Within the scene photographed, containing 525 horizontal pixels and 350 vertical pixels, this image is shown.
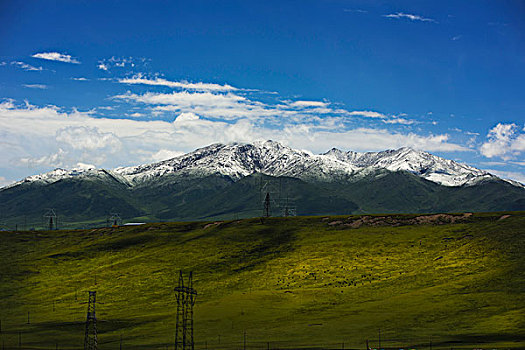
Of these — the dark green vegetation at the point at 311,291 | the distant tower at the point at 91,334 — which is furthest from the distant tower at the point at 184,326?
the distant tower at the point at 91,334

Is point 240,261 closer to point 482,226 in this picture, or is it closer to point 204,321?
point 204,321

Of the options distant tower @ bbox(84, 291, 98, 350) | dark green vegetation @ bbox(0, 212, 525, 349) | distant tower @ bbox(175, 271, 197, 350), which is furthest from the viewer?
dark green vegetation @ bbox(0, 212, 525, 349)

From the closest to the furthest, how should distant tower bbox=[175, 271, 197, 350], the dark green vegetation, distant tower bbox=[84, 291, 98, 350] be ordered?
distant tower bbox=[175, 271, 197, 350]
distant tower bbox=[84, 291, 98, 350]
the dark green vegetation

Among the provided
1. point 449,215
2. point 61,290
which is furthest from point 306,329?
point 449,215

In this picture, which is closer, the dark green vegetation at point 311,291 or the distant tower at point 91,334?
the distant tower at point 91,334

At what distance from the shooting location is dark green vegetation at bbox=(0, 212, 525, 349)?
9638cm

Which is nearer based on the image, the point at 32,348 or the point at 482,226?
the point at 32,348

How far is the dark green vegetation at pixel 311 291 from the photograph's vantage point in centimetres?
9638

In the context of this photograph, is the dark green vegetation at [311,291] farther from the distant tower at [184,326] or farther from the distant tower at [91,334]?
the distant tower at [91,334]

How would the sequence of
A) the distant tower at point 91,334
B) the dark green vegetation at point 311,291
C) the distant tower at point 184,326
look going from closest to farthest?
the distant tower at point 184,326, the distant tower at point 91,334, the dark green vegetation at point 311,291

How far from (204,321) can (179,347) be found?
2626cm

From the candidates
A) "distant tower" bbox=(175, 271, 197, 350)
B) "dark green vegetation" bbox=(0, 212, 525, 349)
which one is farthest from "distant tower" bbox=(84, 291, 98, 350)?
"distant tower" bbox=(175, 271, 197, 350)

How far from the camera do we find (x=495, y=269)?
134 metres

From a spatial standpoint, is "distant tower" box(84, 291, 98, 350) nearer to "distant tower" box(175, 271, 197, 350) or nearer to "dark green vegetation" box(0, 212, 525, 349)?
"dark green vegetation" box(0, 212, 525, 349)
